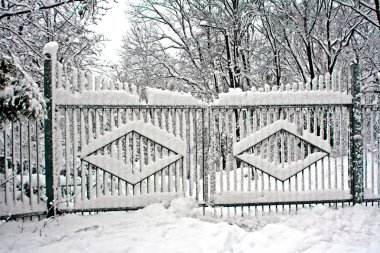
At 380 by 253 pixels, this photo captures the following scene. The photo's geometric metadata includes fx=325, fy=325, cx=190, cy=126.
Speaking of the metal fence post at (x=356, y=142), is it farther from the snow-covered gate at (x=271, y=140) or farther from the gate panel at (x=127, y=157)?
the gate panel at (x=127, y=157)

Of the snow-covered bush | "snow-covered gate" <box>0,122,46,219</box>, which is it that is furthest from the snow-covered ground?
the snow-covered bush

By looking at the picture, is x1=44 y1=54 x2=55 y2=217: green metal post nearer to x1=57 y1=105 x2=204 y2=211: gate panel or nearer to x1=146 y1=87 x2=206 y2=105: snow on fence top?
x1=57 y1=105 x2=204 y2=211: gate panel

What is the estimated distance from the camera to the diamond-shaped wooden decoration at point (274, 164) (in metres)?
6.07

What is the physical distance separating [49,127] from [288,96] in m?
4.34

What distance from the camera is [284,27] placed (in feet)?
52.4

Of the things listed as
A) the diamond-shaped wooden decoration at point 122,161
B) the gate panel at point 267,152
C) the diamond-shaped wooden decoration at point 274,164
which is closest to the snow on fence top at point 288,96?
the gate panel at point 267,152

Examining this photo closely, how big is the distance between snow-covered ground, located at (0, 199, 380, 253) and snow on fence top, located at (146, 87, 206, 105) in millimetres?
1775

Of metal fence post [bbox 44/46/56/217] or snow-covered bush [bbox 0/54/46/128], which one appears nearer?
snow-covered bush [bbox 0/54/46/128]

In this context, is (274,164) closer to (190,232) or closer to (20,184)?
(190,232)

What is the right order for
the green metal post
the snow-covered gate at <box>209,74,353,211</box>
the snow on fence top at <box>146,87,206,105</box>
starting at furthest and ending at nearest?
the snow-covered gate at <box>209,74,353,211</box>, the snow on fence top at <box>146,87,206,105</box>, the green metal post

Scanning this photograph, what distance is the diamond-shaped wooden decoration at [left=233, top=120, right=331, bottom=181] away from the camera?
6066 millimetres

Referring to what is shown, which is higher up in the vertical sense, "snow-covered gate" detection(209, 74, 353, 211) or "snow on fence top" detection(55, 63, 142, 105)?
"snow on fence top" detection(55, 63, 142, 105)

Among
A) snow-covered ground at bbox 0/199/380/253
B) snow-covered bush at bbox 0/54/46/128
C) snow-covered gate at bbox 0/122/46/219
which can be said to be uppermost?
snow-covered bush at bbox 0/54/46/128

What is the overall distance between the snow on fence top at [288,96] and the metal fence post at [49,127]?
9.48 ft
